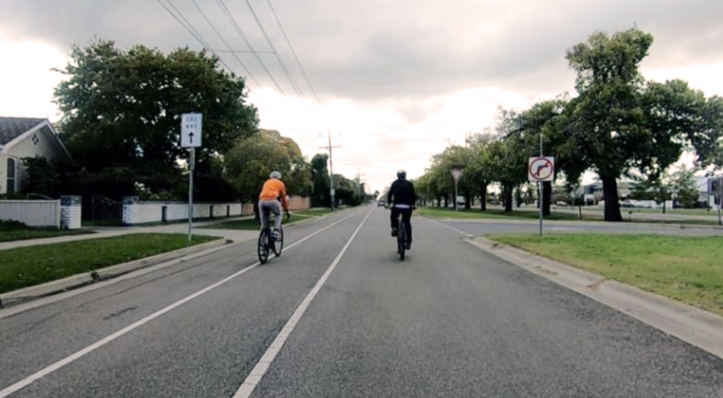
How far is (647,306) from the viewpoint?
6578 mm

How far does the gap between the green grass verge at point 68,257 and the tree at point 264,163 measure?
13.0 meters

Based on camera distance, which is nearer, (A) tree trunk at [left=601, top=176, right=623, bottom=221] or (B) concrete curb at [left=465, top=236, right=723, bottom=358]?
(B) concrete curb at [left=465, top=236, right=723, bottom=358]

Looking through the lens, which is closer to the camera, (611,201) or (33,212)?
(33,212)

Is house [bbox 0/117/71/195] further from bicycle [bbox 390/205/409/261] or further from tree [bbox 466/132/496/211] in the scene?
tree [bbox 466/132/496/211]

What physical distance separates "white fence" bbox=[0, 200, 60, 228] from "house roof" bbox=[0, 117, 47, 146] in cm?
656

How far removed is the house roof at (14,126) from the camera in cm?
2494

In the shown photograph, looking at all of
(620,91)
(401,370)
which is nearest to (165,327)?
(401,370)

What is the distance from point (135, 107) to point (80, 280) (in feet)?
80.4

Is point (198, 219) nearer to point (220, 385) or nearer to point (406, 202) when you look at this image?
point (406, 202)

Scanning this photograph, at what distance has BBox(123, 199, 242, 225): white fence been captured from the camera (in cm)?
2448

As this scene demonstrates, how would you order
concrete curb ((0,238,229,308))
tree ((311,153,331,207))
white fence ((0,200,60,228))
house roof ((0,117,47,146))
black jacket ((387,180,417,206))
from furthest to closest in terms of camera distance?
1. tree ((311,153,331,207))
2. house roof ((0,117,47,146))
3. white fence ((0,200,60,228))
4. black jacket ((387,180,417,206))
5. concrete curb ((0,238,229,308))

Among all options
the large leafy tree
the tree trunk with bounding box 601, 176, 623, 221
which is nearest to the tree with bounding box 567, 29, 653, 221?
the tree trunk with bounding box 601, 176, 623, 221

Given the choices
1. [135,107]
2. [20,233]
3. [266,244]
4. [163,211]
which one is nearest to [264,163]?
[163,211]

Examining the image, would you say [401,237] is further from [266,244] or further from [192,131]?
[192,131]
